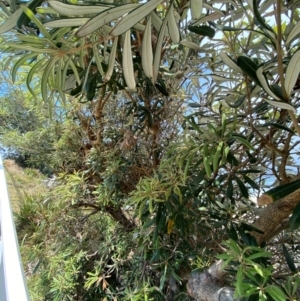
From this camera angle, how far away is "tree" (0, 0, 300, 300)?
2.21ft

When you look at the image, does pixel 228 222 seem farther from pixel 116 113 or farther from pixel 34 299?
pixel 34 299

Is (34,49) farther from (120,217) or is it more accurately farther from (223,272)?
(120,217)

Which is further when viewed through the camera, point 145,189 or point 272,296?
point 145,189

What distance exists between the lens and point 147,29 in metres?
0.70

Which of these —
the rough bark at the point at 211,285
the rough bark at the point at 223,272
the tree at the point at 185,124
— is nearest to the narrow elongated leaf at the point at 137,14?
the tree at the point at 185,124

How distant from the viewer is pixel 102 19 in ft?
1.92

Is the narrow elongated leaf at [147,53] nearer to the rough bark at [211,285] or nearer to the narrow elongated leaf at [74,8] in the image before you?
the narrow elongated leaf at [74,8]

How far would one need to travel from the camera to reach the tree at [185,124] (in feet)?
2.21

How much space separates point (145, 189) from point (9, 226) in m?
0.44

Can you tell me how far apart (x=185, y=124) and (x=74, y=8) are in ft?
2.23

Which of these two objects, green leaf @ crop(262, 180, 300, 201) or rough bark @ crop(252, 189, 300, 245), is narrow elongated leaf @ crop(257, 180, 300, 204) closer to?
green leaf @ crop(262, 180, 300, 201)

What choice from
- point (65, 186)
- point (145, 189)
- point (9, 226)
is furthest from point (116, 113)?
point (9, 226)

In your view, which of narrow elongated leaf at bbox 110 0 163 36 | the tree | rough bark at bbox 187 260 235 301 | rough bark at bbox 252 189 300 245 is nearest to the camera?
narrow elongated leaf at bbox 110 0 163 36

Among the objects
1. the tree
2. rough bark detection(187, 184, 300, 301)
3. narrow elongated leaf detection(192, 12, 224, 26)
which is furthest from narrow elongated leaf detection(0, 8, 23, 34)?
rough bark detection(187, 184, 300, 301)
